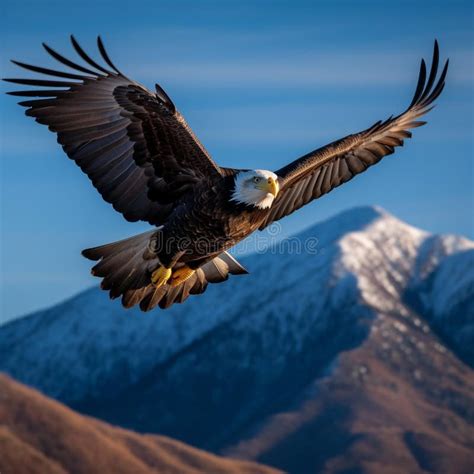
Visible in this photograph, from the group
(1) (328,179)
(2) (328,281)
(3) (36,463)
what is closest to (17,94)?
(1) (328,179)

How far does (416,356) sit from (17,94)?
550ft

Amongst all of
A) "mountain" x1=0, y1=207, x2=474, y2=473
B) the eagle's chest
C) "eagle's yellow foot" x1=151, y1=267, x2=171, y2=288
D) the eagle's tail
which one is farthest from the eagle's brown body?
"mountain" x1=0, y1=207, x2=474, y2=473

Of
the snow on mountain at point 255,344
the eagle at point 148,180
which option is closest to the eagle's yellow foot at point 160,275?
the eagle at point 148,180

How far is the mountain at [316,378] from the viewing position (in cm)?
14538

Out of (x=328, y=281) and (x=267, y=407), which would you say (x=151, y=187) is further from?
(x=328, y=281)

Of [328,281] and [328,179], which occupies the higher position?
[328,179]

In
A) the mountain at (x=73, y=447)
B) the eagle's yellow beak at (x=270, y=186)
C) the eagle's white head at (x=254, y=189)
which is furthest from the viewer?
the mountain at (x=73, y=447)

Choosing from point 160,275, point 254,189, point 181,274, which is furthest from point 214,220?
point 160,275

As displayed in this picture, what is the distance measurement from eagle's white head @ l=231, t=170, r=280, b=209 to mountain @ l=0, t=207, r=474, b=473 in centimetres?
12768

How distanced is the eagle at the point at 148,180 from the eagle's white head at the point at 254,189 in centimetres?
1

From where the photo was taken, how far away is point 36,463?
329 ft

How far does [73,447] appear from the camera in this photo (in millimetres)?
106562

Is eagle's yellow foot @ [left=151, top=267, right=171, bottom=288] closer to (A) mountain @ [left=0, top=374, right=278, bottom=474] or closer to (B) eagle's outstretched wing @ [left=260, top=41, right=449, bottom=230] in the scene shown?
(B) eagle's outstretched wing @ [left=260, top=41, right=449, bottom=230]

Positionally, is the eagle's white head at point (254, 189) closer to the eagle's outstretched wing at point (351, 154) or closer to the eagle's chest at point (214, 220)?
the eagle's chest at point (214, 220)
